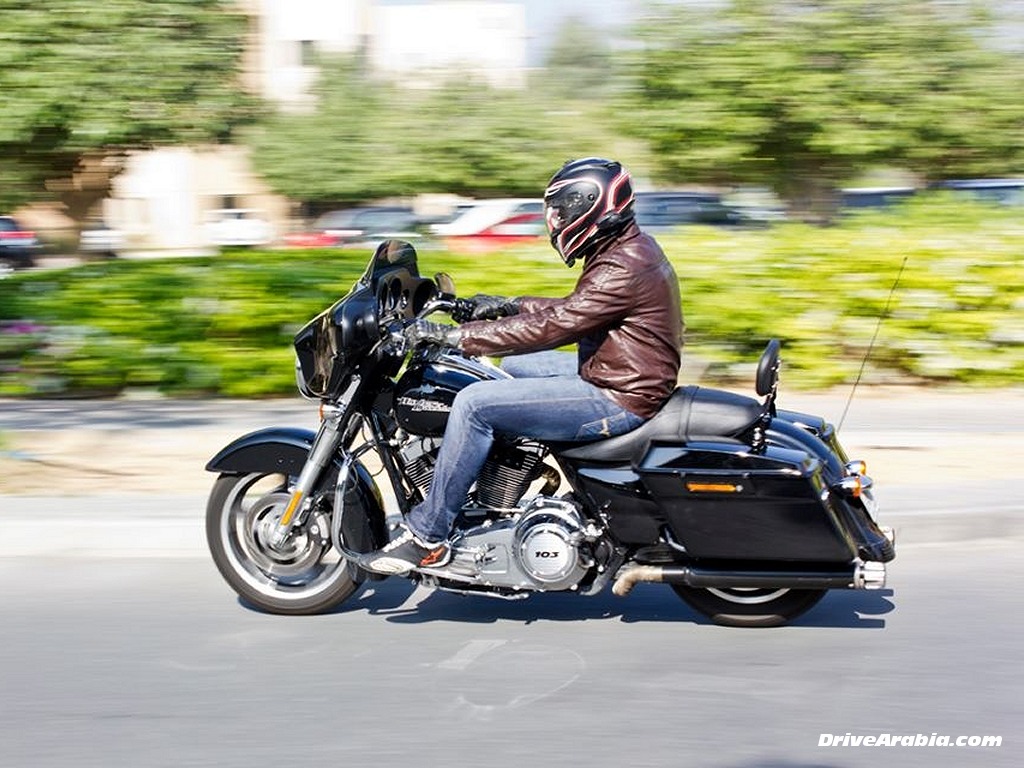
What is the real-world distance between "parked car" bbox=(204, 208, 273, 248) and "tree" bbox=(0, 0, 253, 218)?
1.31 m

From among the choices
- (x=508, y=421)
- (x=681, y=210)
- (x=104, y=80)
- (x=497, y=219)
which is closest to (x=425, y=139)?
(x=497, y=219)

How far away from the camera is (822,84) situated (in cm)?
1361

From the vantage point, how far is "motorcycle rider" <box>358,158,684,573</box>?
17.0ft

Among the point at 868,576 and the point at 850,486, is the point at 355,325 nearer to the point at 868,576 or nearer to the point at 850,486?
the point at 850,486

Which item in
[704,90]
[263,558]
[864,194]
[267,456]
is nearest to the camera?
[267,456]

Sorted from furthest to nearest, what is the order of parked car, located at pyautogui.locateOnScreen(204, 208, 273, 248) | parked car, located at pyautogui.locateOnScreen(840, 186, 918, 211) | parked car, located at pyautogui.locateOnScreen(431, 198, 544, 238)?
parked car, located at pyautogui.locateOnScreen(431, 198, 544, 238), parked car, located at pyautogui.locateOnScreen(840, 186, 918, 211), parked car, located at pyautogui.locateOnScreen(204, 208, 273, 248)

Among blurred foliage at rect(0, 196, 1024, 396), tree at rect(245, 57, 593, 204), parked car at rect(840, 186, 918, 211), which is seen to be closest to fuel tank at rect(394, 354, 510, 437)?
blurred foliage at rect(0, 196, 1024, 396)

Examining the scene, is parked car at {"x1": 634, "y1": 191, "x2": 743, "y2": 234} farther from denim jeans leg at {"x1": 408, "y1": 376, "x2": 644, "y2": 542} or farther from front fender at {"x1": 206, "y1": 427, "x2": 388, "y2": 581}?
denim jeans leg at {"x1": 408, "y1": 376, "x2": 644, "y2": 542}

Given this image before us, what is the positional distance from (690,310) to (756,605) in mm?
5208

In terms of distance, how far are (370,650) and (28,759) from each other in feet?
4.50

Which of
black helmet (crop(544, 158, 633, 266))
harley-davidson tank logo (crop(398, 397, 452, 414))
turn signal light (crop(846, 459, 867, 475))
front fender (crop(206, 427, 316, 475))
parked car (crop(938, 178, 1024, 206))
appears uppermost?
black helmet (crop(544, 158, 633, 266))

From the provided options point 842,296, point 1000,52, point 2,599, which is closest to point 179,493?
point 2,599

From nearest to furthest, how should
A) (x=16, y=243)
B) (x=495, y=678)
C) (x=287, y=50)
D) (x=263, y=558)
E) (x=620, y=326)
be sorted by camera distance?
(x=495, y=678) → (x=620, y=326) → (x=263, y=558) → (x=16, y=243) → (x=287, y=50)

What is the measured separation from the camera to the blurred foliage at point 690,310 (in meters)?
10.4
